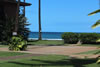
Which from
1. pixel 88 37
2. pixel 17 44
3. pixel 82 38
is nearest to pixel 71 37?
pixel 82 38

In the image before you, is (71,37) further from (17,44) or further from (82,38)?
(17,44)

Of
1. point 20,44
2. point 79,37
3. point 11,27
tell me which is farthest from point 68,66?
point 79,37

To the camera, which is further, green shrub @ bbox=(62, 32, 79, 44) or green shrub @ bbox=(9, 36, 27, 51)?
green shrub @ bbox=(62, 32, 79, 44)

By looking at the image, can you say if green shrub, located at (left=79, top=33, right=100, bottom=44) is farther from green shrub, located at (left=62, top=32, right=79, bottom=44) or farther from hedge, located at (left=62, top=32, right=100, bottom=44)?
green shrub, located at (left=62, top=32, right=79, bottom=44)

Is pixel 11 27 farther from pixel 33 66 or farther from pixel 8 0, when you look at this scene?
pixel 33 66

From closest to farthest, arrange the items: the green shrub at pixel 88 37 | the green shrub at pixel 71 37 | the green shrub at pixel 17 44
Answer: the green shrub at pixel 17 44 → the green shrub at pixel 88 37 → the green shrub at pixel 71 37

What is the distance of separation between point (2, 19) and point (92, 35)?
1096 cm

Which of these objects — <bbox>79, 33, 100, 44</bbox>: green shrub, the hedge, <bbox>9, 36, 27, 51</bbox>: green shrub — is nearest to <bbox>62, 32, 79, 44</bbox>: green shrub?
the hedge

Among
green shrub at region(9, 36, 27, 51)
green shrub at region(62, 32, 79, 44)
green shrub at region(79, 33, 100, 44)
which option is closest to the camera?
green shrub at region(9, 36, 27, 51)

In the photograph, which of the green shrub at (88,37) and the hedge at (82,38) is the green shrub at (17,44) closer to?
the hedge at (82,38)

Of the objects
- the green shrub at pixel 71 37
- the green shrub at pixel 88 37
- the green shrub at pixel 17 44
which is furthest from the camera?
the green shrub at pixel 71 37

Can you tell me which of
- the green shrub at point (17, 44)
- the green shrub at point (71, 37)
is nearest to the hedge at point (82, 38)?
the green shrub at point (71, 37)

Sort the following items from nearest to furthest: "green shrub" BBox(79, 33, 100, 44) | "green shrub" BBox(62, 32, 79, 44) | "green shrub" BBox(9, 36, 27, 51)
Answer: "green shrub" BBox(9, 36, 27, 51)
"green shrub" BBox(79, 33, 100, 44)
"green shrub" BBox(62, 32, 79, 44)

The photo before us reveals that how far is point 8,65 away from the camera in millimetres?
9398
